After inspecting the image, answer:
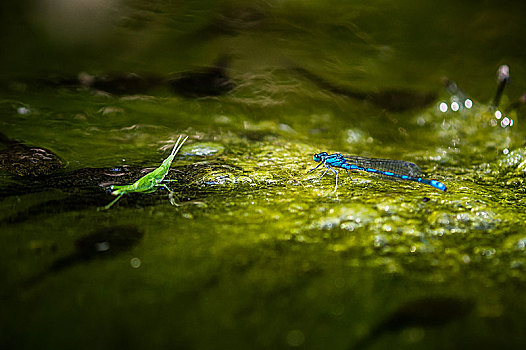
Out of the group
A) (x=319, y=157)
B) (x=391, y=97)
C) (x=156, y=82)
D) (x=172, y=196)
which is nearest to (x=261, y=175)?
(x=319, y=157)

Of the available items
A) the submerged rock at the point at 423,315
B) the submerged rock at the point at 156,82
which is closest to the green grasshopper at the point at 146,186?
the submerged rock at the point at 423,315

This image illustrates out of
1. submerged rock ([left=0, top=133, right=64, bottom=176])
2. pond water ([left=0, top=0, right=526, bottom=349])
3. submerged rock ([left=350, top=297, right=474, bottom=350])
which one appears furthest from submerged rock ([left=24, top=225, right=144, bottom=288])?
submerged rock ([left=350, top=297, right=474, bottom=350])

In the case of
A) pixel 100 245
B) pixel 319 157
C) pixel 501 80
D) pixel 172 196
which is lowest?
pixel 100 245

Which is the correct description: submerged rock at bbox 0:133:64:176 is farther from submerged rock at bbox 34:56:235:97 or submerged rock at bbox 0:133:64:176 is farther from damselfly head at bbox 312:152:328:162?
damselfly head at bbox 312:152:328:162

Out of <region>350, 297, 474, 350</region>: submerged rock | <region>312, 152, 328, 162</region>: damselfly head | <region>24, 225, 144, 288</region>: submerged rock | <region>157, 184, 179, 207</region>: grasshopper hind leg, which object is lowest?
<region>350, 297, 474, 350</region>: submerged rock

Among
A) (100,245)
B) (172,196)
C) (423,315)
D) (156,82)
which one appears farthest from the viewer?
(156,82)

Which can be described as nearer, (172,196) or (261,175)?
(172,196)

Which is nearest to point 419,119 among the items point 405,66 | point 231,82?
point 405,66

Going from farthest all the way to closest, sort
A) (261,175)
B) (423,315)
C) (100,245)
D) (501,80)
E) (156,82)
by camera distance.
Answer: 1. (156,82)
2. (501,80)
3. (261,175)
4. (100,245)
5. (423,315)

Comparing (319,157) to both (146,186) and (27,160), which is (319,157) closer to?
(146,186)
